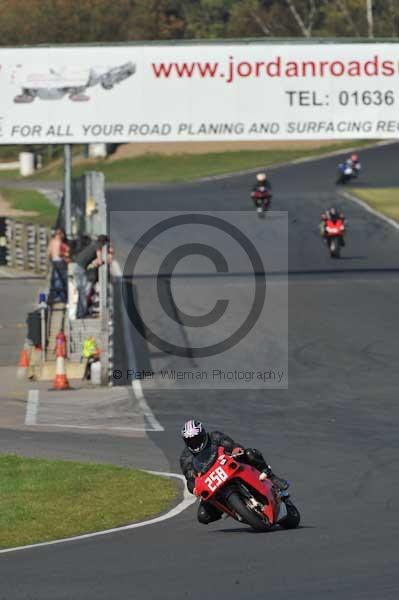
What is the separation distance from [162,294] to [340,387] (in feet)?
33.3

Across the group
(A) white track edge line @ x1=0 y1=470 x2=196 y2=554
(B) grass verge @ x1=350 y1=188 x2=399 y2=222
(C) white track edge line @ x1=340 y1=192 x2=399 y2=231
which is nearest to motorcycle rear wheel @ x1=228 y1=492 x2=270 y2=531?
(A) white track edge line @ x1=0 y1=470 x2=196 y2=554

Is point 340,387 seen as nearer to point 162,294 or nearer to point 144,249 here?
point 162,294

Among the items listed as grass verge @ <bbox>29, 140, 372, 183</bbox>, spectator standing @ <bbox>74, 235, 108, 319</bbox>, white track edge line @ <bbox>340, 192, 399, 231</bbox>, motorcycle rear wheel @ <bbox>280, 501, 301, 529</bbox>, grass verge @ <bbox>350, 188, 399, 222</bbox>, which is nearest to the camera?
motorcycle rear wheel @ <bbox>280, 501, 301, 529</bbox>

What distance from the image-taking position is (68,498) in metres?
14.4

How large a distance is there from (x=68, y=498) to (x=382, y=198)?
39316 mm

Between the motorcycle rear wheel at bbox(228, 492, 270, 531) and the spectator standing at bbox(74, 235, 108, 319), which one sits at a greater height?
the spectator standing at bbox(74, 235, 108, 319)

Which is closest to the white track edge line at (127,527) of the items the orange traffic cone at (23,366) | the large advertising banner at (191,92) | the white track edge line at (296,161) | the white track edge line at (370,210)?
the orange traffic cone at (23,366)

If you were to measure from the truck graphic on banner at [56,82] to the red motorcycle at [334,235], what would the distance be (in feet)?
24.7

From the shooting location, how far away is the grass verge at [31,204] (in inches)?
2121

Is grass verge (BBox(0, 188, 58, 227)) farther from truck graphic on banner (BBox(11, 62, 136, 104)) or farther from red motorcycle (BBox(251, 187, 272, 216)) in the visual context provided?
truck graphic on banner (BBox(11, 62, 136, 104))

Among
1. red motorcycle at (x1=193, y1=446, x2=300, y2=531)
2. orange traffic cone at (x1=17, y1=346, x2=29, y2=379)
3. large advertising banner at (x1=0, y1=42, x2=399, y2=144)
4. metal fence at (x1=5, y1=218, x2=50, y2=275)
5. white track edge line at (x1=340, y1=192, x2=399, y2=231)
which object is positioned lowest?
red motorcycle at (x1=193, y1=446, x2=300, y2=531)

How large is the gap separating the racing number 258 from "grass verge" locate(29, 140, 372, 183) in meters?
55.8

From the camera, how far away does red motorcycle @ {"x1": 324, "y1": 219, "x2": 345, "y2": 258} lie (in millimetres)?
38219

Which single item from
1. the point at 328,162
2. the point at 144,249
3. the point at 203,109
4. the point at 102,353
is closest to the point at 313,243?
the point at 144,249
